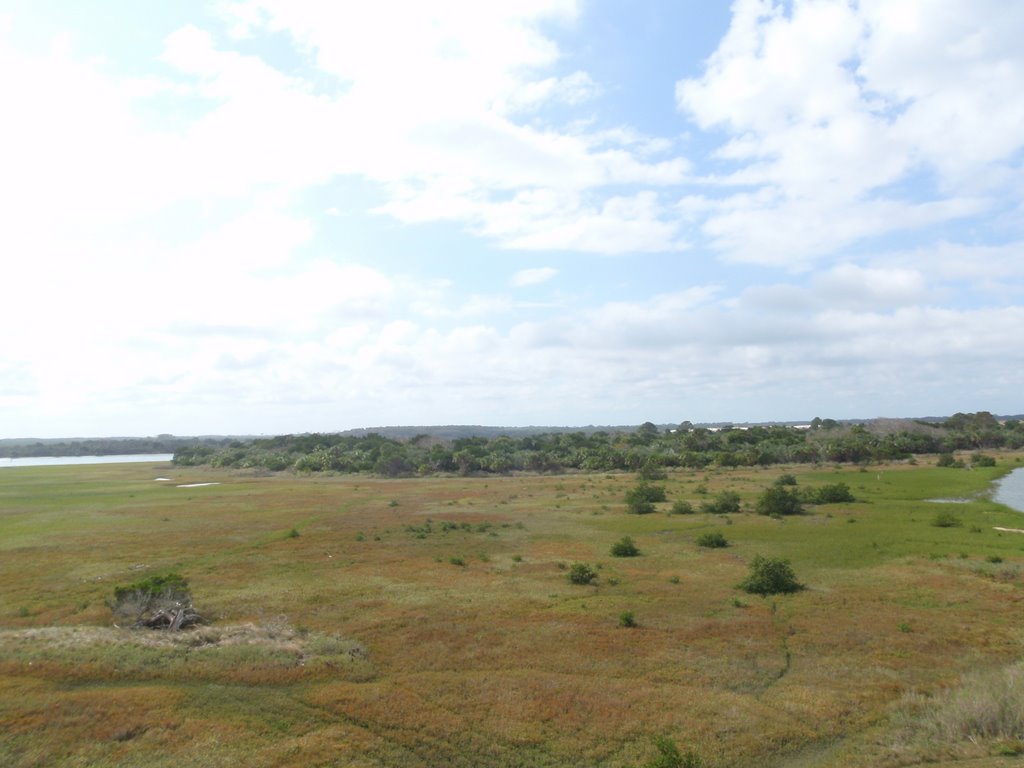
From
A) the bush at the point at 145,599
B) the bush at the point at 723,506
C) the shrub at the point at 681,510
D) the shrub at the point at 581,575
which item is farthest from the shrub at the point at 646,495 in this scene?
the bush at the point at 145,599

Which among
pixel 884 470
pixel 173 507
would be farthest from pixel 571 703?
pixel 884 470

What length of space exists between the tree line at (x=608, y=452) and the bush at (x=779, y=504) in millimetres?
56312

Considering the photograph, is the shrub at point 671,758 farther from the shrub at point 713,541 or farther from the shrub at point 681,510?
the shrub at point 681,510

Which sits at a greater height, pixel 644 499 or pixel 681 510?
pixel 644 499

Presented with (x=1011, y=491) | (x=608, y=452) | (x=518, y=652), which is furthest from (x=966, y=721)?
(x=608, y=452)

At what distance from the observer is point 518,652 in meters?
24.6

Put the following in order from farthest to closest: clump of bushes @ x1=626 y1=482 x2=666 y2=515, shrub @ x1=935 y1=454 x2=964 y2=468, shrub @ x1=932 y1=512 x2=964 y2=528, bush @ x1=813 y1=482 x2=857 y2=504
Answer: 1. shrub @ x1=935 y1=454 x2=964 y2=468
2. bush @ x1=813 y1=482 x2=857 y2=504
3. clump of bushes @ x1=626 y1=482 x2=666 y2=515
4. shrub @ x1=932 y1=512 x2=964 y2=528

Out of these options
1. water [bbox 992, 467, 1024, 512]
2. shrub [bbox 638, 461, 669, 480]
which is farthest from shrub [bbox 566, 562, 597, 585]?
shrub [bbox 638, 461, 669, 480]

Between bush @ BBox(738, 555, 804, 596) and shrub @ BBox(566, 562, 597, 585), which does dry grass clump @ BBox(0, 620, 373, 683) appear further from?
bush @ BBox(738, 555, 804, 596)

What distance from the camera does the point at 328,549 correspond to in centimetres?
4634

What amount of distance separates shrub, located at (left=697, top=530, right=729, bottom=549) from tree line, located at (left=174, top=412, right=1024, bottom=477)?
232 feet

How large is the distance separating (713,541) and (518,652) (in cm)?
2527

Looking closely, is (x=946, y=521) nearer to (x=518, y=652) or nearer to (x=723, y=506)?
(x=723, y=506)

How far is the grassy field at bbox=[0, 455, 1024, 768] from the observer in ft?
57.7
